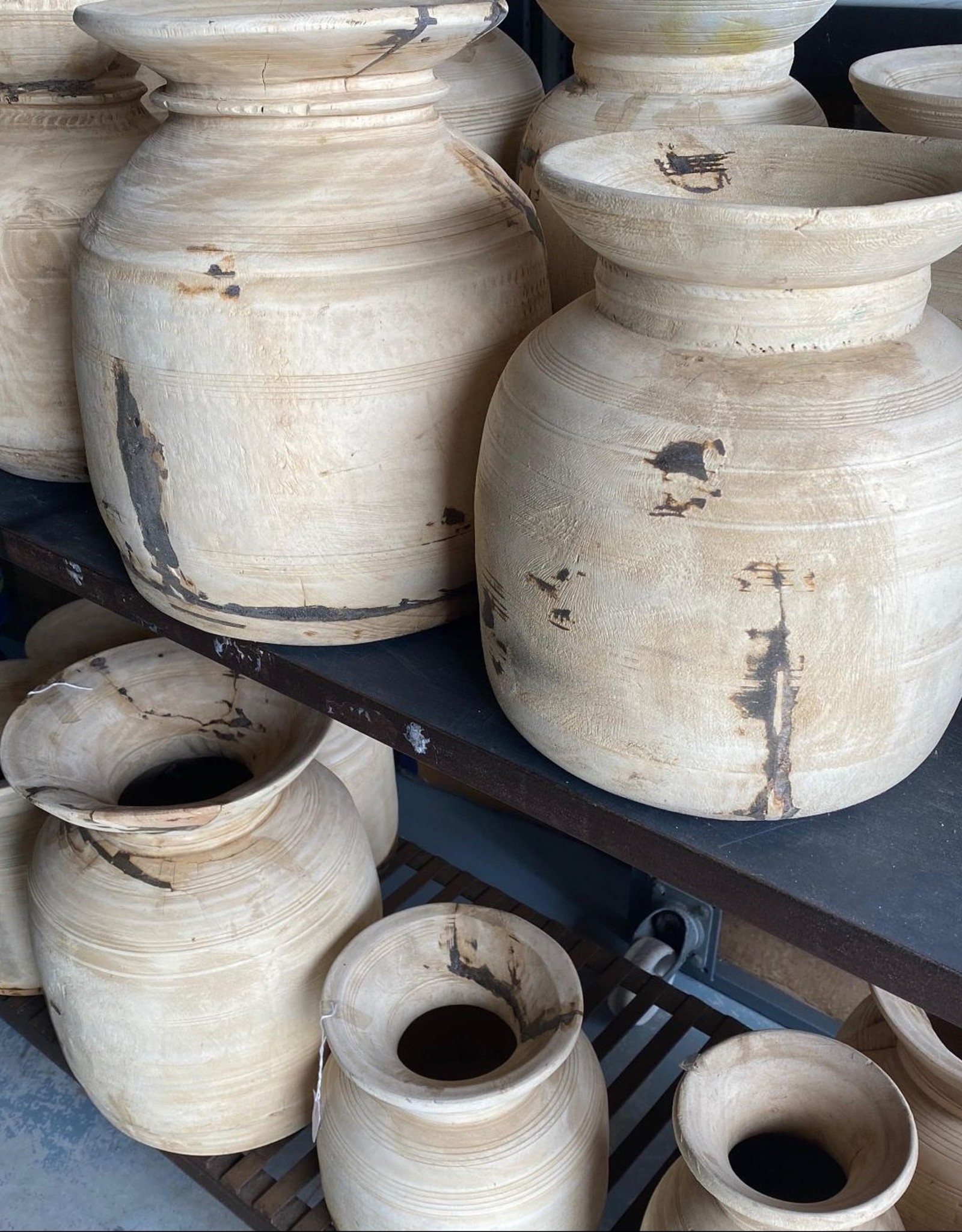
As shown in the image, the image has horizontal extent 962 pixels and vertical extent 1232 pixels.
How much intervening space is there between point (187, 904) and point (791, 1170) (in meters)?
0.54

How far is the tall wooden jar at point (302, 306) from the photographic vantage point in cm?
68

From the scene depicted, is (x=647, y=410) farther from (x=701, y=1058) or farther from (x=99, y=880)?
(x=99, y=880)

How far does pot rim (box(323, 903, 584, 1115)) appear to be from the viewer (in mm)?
837

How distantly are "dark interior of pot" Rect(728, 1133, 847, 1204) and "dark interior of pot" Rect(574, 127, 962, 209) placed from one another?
674 millimetres

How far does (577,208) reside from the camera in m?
0.55

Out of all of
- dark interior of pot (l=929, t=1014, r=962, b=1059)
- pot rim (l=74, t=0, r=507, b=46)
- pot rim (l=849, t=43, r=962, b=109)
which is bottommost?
dark interior of pot (l=929, t=1014, r=962, b=1059)

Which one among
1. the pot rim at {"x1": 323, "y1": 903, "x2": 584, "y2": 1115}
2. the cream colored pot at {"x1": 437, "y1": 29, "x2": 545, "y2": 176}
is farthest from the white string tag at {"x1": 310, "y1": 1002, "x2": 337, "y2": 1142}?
the cream colored pot at {"x1": 437, "y1": 29, "x2": 545, "y2": 176}

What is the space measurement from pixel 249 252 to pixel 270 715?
21.9 inches

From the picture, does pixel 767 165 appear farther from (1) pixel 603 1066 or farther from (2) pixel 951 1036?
(1) pixel 603 1066

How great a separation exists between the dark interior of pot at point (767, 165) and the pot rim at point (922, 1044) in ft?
1.82

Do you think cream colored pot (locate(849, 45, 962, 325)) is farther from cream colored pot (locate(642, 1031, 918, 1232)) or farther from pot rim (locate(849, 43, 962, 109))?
cream colored pot (locate(642, 1031, 918, 1232))

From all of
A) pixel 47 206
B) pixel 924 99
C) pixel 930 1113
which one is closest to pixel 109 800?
pixel 47 206

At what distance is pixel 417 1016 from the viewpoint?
101 cm

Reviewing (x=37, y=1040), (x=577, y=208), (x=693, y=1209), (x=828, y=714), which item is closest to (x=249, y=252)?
(x=577, y=208)
